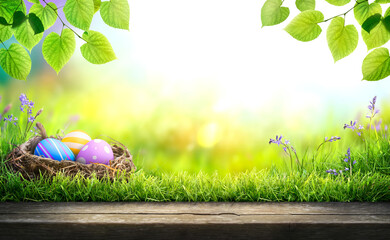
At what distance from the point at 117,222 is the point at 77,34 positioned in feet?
2.80

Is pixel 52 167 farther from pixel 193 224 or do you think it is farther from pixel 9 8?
pixel 9 8

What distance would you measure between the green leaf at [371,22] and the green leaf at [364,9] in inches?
2.5

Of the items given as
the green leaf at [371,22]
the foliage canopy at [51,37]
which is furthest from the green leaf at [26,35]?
the green leaf at [371,22]

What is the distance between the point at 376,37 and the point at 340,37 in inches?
4.7

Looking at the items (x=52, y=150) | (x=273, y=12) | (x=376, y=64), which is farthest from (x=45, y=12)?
(x=52, y=150)

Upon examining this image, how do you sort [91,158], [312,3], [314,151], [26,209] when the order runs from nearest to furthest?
[312,3] → [26,209] → [91,158] → [314,151]

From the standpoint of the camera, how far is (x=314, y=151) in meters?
2.75

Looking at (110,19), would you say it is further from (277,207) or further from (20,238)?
(277,207)

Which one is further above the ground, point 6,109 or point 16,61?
point 16,61

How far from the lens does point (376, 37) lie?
119 centimetres

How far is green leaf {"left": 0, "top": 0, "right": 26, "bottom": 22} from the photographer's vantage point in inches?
48.8

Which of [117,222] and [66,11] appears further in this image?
[117,222]

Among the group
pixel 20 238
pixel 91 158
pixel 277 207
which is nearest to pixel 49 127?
pixel 91 158


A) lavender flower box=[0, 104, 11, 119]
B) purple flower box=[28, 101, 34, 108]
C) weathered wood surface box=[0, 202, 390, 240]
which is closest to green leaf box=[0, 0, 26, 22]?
weathered wood surface box=[0, 202, 390, 240]
